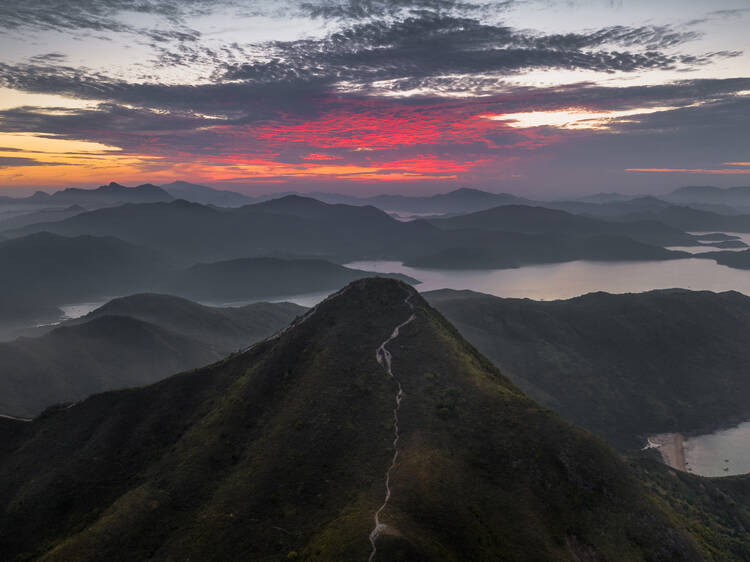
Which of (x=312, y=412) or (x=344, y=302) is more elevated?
(x=344, y=302)

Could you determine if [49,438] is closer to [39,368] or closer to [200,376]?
[200,376]

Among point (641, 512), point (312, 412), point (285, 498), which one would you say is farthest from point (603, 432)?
point (285, 498)

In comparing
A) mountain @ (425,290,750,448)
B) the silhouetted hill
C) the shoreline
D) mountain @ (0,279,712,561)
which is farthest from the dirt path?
the silhouetted hill

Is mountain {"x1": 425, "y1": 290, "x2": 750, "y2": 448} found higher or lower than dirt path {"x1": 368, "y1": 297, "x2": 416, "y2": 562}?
lower

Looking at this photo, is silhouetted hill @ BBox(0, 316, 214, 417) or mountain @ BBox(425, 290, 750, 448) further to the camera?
silhouetted hill @ BBox(0, 316, 214, 417)

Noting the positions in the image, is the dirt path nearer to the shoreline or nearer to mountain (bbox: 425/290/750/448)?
mountain (bbox: 425/290/750/448)

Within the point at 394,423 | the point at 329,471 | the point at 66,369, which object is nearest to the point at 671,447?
the point at 394,423

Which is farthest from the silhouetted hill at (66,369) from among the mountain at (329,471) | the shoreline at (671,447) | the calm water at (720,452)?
the calm water at (720,452)
